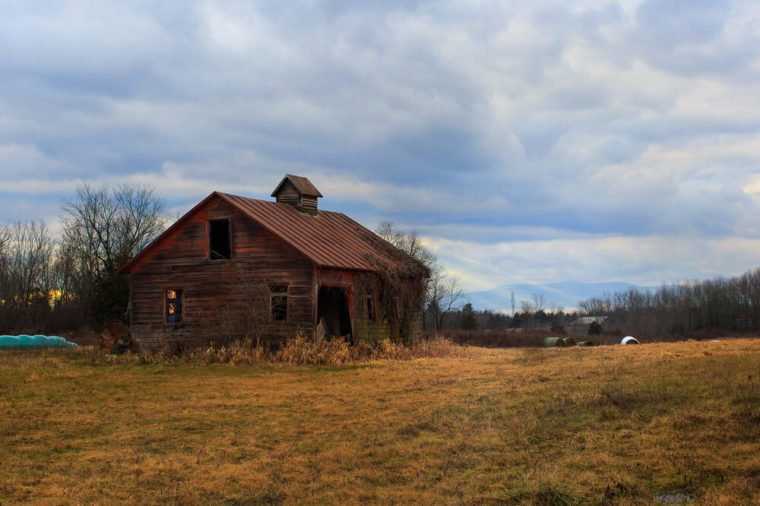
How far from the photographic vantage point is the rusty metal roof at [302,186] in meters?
33.4

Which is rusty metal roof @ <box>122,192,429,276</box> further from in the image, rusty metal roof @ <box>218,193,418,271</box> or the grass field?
the grass field

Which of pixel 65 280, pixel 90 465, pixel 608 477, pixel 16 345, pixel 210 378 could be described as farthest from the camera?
pixel 65 280

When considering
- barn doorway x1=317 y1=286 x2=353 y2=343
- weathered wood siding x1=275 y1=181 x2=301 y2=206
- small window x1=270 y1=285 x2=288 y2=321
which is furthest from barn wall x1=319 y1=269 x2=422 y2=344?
weathered wood siding x1=275 y1=181 x2=301 y2=206

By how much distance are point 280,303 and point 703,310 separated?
2548 inches

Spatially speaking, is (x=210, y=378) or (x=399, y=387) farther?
(x=210, y=378)

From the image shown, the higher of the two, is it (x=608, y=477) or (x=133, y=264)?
(x=133, y=264)

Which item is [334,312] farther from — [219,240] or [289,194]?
[289,194]

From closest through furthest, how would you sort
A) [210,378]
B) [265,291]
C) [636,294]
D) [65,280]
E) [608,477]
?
[608,477] → [210,378] → [265,291] → [65,280] → [636,294]

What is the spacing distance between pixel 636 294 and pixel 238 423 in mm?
106439

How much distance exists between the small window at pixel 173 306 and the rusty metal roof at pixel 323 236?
15.3 feet

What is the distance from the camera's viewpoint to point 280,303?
27.0 metres

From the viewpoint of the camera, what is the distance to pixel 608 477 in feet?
26.9

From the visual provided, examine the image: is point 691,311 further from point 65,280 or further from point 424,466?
point 424,466

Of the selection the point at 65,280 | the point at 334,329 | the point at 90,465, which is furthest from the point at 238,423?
the point at 65,280
